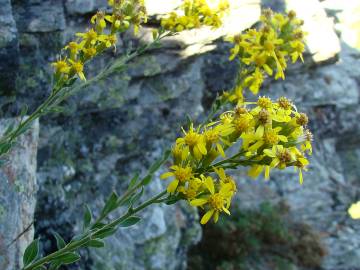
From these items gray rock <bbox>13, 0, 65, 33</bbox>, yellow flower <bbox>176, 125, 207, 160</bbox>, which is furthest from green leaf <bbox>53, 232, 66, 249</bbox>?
gray rock <bbox>13, 0, 65, 33</bbox>

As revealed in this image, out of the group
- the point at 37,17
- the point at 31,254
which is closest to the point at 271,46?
the point at 31,254

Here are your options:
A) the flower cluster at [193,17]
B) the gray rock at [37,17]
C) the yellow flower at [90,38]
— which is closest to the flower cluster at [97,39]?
the yellow flower at [90,38]

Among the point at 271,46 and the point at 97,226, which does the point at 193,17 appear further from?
the point at 97,226

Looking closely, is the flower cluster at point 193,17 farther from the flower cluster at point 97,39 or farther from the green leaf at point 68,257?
the green leaf at point 68,257

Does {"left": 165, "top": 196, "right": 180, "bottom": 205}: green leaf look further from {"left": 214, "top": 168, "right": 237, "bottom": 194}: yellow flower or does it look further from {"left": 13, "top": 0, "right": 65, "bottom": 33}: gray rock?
{"left": 13, "top": 0, "right": 65, "bottom": 33}: gray rock

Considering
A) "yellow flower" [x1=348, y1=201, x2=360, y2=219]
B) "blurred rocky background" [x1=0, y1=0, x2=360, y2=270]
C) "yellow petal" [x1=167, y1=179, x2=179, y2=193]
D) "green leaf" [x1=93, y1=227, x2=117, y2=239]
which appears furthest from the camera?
"yellow flower" [x1=348, y1=201, x2=360, y2=219]

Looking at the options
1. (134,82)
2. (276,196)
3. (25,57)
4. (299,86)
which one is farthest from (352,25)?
(25,57)

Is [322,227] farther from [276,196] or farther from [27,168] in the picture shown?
[27,168]
